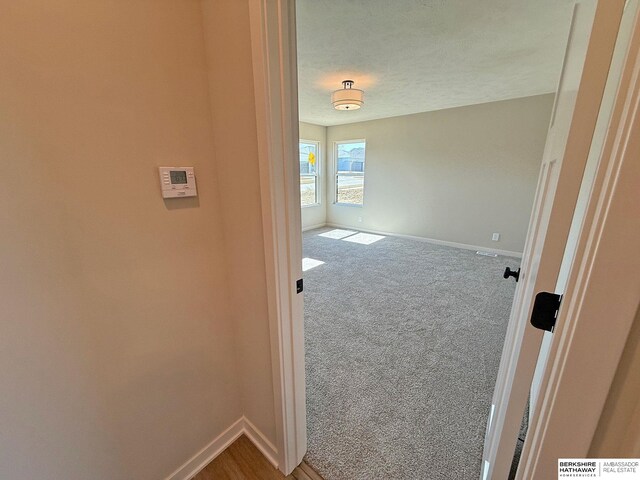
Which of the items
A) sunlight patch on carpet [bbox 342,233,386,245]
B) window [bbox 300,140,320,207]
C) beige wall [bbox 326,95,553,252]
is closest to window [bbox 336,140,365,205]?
beige wall [bbox 326,95,553,252]

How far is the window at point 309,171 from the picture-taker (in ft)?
19.0

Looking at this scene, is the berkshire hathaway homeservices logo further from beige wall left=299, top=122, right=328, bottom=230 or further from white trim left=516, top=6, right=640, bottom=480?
beige wall left=299, top=122, right=328, bottom=230

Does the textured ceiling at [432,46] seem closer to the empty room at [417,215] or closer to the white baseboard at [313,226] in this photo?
the empty room at [417,215]

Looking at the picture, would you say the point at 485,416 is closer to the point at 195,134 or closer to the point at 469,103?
the point at 195,134

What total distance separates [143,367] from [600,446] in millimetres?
1360

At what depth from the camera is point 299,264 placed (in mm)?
1023

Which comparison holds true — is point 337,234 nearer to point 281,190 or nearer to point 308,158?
point 308,158

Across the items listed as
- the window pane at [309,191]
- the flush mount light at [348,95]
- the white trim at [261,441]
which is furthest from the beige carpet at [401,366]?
the window pane at [309,191]

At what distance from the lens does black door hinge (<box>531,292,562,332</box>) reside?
58cm

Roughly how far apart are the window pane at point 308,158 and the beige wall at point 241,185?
15.8ft

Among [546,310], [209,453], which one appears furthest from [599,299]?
[209,453]

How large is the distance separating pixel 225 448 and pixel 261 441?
0.20 metres

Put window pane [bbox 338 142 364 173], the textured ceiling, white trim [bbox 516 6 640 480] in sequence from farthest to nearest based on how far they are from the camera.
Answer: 1. window pane [bbox 338 142 364 173]
2. the textured ceiling
3. white trim [bbox 516 6 640 480]

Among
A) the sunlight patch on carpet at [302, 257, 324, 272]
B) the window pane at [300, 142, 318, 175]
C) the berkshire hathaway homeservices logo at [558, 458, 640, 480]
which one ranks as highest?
the window pane at [300, 142, 318, 175]
